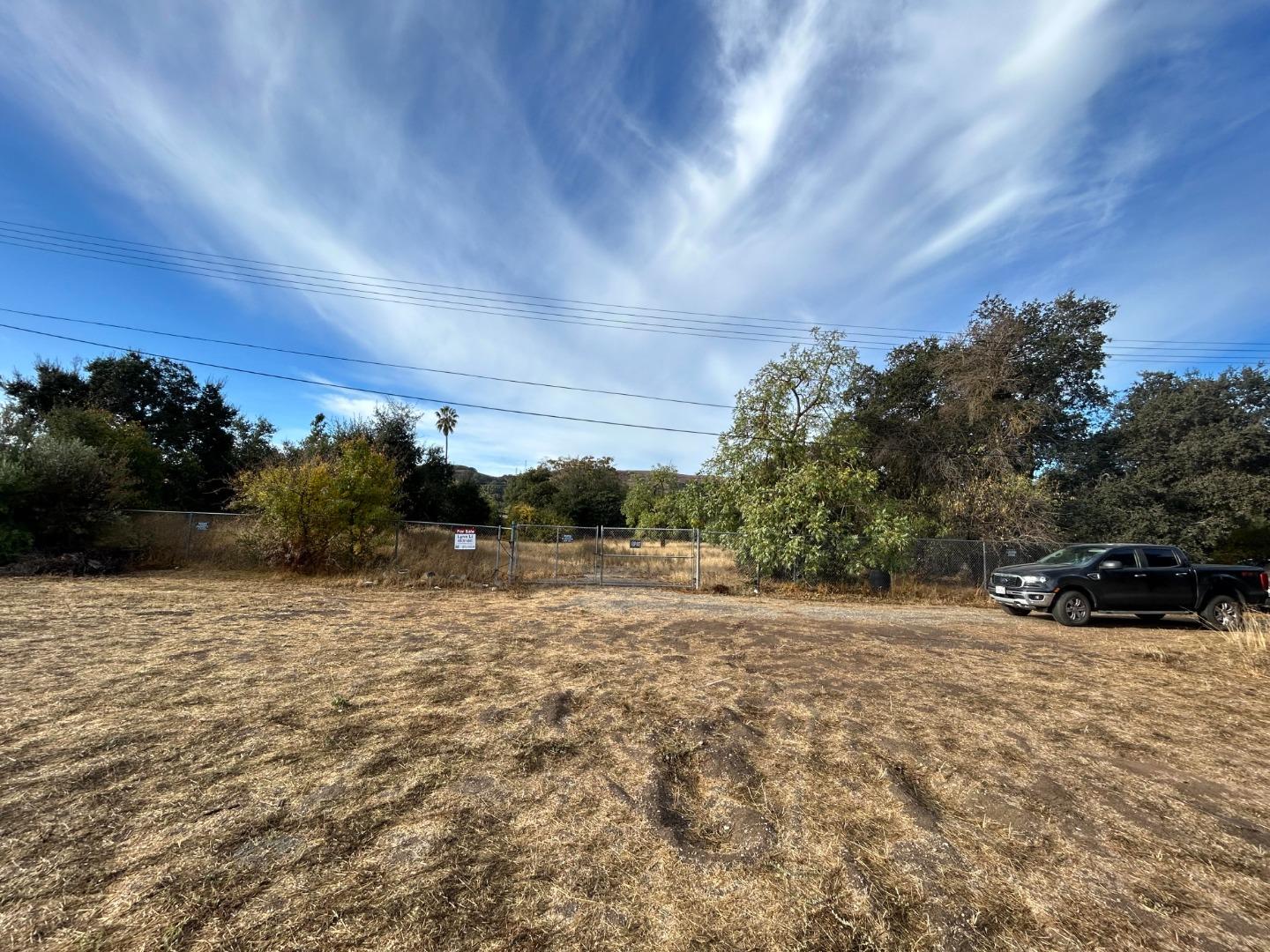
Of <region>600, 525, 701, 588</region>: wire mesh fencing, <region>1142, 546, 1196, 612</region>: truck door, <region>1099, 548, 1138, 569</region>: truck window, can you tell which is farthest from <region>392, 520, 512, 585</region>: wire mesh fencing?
<region>1142, 546, 1196, 612</region>: truck door

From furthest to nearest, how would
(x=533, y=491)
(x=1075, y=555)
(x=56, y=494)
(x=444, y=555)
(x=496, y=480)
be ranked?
(x=496, y=480)
(x=533, y=491)
(x=444, y=555)
(x=56, y=494)
(x=1075, y=555)

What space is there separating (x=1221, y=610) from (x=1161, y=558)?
4.49ft

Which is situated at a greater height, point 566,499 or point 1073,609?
point 566,499

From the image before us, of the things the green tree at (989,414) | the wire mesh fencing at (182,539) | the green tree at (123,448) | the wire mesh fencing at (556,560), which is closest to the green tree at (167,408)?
the green tree at (123,448)

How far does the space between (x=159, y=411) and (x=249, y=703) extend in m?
33.2

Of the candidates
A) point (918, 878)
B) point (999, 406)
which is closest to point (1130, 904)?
point (918, 878)

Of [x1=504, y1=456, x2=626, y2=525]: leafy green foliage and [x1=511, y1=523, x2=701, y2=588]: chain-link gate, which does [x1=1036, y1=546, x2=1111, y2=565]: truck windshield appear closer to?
[x1=511, y1=523, x2=701, y2=588]: chain-link gate

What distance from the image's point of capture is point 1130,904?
2.28 m

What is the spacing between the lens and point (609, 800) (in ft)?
9.91

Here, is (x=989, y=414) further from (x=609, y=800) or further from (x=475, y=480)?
(x=475, y=480)

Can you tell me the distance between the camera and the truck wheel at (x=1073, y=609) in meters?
10.4

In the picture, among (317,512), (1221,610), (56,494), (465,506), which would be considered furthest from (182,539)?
(1221,610)

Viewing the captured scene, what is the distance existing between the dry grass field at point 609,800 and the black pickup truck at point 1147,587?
4.25 m

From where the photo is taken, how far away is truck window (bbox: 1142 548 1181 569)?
1052 centimetres
